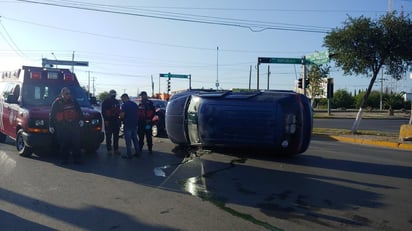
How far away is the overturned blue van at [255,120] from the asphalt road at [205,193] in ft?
1.52

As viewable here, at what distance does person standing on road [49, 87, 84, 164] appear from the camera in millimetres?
10352

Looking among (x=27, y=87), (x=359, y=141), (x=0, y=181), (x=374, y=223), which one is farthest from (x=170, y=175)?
(x=359, y=141)

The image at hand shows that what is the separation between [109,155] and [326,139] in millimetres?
10593

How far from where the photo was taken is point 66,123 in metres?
10.4

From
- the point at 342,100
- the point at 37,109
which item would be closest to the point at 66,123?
the point at 37,109

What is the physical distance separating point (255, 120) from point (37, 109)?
5.49 metres

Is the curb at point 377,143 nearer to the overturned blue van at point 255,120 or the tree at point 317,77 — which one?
the overturned blue van at point 255,120

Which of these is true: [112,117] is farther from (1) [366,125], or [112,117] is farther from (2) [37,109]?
(1) [366,125]

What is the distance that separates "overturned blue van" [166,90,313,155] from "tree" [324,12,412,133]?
31.8 ft

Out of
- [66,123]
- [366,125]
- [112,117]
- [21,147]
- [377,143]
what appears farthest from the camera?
[366,125]

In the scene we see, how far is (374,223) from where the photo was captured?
5992 millimetres

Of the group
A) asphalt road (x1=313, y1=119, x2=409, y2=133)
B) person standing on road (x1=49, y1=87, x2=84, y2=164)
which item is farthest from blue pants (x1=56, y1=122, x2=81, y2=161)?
asphalt road (x1=313, y1=119, x2=409, y2=133)

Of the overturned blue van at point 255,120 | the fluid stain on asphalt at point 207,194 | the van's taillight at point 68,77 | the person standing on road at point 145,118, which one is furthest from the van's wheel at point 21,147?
the fluid stain on asphalt at point 207,194

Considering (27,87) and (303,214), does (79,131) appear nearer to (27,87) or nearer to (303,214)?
(27,87)
